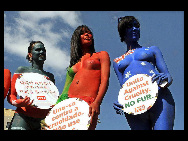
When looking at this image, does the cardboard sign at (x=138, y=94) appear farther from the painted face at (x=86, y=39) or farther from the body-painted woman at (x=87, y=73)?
the painted face at (x=86, y=39)

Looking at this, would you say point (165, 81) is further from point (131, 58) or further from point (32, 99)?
point (32, 99)

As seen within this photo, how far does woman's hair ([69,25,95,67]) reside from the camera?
18.8 feet

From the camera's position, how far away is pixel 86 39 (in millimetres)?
5730

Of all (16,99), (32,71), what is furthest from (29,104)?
(32,71)

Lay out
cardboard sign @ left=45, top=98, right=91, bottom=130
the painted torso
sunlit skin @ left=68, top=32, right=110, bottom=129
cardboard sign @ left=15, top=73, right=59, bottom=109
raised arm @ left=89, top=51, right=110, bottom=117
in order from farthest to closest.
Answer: cardboard sign @ left=15, top=73, right=59, bottom=109 < the painted torso < sunlit skin @ left=68, top=32, right=110, bottom=129 < raised arm @ left=89, top=51, right=110, bottom=117 < cardboard sign @ left=45, top=98, right=91, bottom=130

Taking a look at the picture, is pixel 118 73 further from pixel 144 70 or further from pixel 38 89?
pixel 38 89

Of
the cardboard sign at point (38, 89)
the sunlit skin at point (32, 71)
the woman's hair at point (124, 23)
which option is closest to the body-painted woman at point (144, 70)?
the woman's hair at point (124, 23)

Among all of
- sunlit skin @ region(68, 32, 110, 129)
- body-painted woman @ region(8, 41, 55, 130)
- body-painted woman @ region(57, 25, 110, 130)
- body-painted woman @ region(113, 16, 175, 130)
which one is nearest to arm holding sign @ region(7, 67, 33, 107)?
body-painted woman @ region(8, 41, 55, 130)

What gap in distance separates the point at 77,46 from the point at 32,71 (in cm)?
101

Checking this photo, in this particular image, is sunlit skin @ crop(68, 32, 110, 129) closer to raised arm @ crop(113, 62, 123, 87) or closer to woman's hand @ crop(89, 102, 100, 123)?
woman's hand @ crop(89, 102, 100, 123)

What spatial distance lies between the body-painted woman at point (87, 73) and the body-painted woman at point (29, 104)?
555 millimetres

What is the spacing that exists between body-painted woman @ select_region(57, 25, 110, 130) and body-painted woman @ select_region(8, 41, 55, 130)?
555 mm

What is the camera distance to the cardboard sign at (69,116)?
467 centimetres
